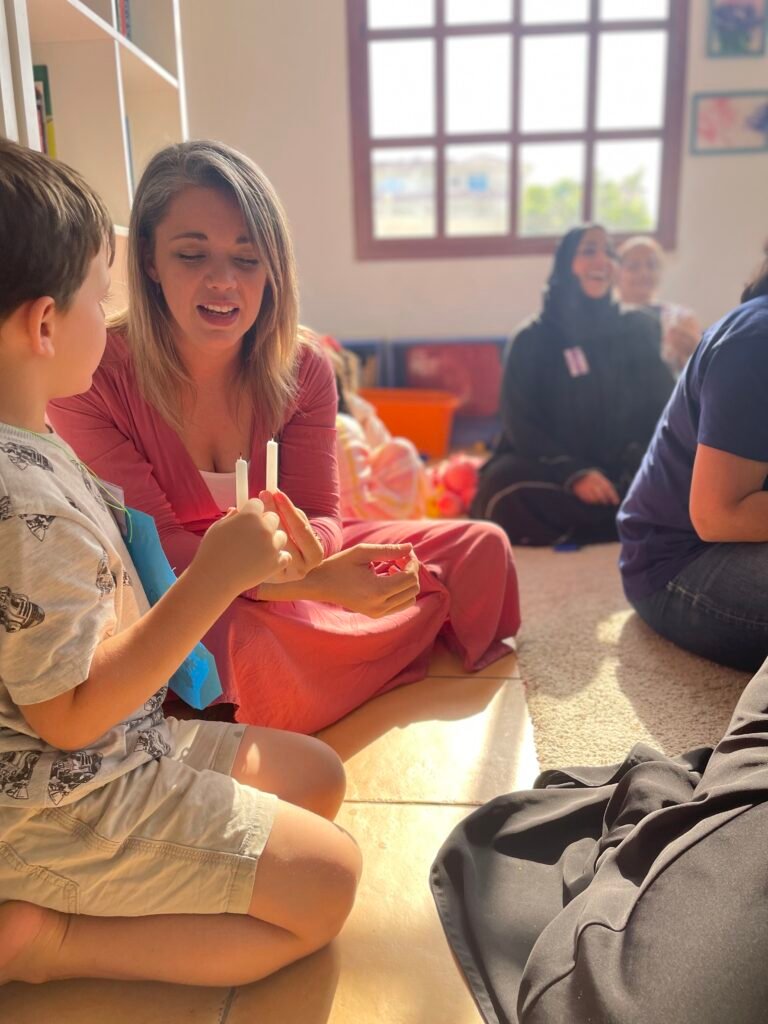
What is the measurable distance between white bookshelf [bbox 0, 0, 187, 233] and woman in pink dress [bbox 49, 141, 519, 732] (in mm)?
279

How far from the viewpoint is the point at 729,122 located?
4234mm

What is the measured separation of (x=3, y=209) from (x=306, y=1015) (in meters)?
0.78

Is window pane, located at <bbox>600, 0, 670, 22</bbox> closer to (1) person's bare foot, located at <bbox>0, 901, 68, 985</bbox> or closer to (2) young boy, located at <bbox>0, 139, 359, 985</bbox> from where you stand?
(2) young boy, located at <bbox>0, 139, 359, 985</bbox>

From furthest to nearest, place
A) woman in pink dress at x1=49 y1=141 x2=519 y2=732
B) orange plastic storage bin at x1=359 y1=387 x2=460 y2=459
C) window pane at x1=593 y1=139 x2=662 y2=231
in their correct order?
window pane at x1=593 y1=139 x2=662 y2=231, orange plastic storage bin at x1=359 y1=387 x2=460 y2=459, woman in pink dress at x1=49 y1=141 x2=519 y2=732

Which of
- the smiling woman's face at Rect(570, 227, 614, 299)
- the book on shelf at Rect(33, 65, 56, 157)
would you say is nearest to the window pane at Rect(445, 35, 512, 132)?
the smiling woman's face at Rect(570, 227, 614, 299)

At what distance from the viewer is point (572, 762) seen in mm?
1176

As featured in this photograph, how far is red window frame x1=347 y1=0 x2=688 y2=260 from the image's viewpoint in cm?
418

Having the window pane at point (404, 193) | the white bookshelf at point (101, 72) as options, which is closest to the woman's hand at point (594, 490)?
the white bookshelf at point (101, 72)

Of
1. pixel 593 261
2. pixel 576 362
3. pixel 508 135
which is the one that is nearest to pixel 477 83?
pixel 508 135

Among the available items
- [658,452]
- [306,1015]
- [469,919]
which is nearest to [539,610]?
[658,452]

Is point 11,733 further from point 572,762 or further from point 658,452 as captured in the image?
point 658,452

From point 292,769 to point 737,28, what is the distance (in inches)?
182

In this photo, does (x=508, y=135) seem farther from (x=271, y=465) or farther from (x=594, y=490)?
(x=271, y=465)

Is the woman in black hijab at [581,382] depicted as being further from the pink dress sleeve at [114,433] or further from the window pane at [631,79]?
the window pane at [631,79]
